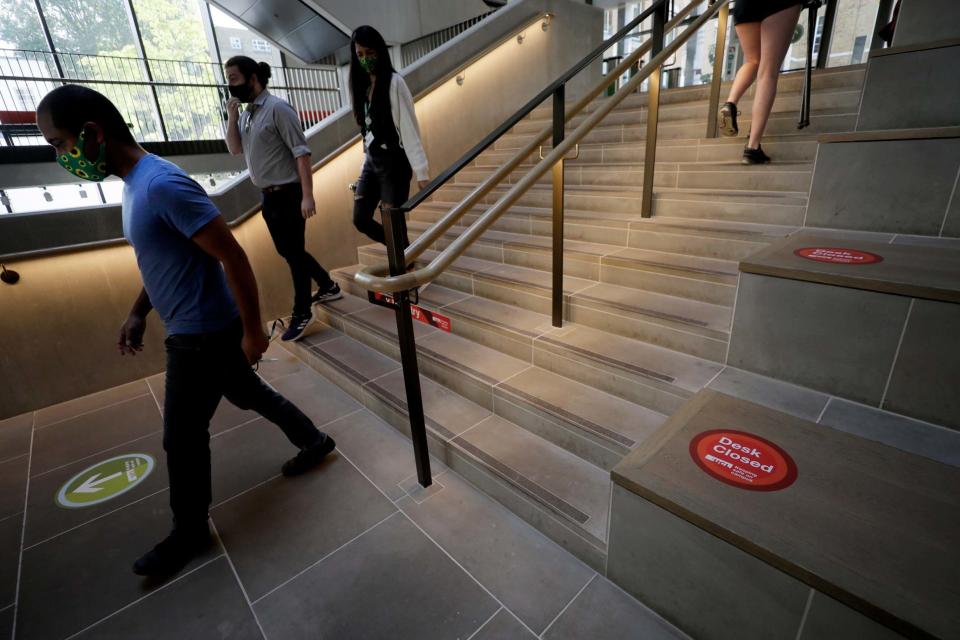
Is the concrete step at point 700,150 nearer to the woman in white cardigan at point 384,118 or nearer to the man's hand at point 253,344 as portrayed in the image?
the woman in white cardigan at point 384,118

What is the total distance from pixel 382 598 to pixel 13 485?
2.02 m

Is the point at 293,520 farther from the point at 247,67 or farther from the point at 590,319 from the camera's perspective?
the point at 247,67

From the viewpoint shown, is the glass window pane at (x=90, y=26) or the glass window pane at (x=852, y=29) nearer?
the glass window pane at (x=852, y=29)

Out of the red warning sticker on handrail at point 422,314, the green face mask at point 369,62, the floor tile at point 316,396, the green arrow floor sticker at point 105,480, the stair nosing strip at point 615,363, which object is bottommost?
the green arrow floor sticker at point 105,480

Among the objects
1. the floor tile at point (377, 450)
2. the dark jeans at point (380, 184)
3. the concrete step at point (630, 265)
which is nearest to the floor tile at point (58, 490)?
the floor tile at point (377, 450)

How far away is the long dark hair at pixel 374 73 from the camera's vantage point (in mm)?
2324

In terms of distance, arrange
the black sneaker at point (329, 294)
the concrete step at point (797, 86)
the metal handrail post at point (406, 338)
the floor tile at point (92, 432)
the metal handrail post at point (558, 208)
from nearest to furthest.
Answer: the metal handrail post at point (406, 338) < the metal handrail post at point (558, 208) < the floor tile at point (92, 432) < the concrete step at point (797, 86) < the black sneaker at point (329, 294)

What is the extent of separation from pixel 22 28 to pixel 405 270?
36.8 feet

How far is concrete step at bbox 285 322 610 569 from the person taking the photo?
4.87 feet

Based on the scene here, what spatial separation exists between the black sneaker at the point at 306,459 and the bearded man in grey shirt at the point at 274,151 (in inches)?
55.3

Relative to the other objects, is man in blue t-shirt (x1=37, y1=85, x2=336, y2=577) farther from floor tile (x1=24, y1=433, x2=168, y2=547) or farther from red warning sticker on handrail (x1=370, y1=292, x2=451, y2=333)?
floor tile (x1=24, y1=433, x2=168, y2=547)

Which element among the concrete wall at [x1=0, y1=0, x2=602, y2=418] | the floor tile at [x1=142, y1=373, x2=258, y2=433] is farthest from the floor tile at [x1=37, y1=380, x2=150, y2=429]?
the floor tile at [x1=142, y1=373, x2=258, y2=433]

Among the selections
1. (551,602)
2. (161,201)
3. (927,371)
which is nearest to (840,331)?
(927,371)

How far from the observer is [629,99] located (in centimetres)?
430
